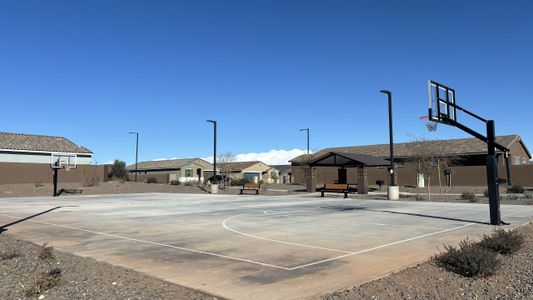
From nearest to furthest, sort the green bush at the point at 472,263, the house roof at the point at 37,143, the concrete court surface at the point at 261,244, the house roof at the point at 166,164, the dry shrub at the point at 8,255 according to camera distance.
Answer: the concrete court surface at the point at 261,244 → the green bush at the point at 472,263 → the dry shrub at the point at 8,255 → the house roof at the point at 37,143 → the house roof at the point at 166,164

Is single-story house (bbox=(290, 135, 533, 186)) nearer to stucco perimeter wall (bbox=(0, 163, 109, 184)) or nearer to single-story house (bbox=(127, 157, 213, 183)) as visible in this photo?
stucco perimeter wall (bbox=(0, 163, 109, 184))

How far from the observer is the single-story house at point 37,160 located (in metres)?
49.9

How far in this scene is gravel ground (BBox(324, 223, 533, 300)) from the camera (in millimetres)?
6066

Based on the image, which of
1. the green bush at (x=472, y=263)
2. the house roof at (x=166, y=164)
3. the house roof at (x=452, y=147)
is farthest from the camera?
the house roof at (x=166, y=164)

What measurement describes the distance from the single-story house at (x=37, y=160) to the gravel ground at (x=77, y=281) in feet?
134

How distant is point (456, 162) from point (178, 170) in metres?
52.1

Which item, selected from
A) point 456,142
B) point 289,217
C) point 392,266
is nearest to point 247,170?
point 456,142

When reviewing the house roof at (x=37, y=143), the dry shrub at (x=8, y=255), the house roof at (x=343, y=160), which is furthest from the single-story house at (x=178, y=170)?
the dry shrub at (x=8, y=255)

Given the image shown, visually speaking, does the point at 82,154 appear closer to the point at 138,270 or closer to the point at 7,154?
the point at 7,154

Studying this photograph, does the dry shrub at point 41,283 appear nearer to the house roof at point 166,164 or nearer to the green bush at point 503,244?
the green bush at point 503,244

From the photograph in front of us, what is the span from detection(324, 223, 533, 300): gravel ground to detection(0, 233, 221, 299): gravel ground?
2.23 metres

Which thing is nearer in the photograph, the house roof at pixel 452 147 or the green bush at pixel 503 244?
the green bush at pixel 503 244

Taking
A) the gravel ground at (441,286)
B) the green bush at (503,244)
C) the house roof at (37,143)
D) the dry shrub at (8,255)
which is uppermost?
the house roof at (37,143)

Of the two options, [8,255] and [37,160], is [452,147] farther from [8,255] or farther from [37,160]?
[8,255]
